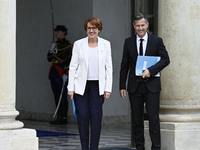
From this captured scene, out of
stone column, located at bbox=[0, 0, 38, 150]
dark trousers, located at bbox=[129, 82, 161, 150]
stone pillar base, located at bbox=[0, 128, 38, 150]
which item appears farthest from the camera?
dark trousers, located at bbox=[129, 82, 161, 150]

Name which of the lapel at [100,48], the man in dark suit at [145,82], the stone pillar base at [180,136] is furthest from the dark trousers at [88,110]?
the stone pillar base at [180,136]

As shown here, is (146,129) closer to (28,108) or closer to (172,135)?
(172,135)

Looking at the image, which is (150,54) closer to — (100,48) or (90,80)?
(100,48)

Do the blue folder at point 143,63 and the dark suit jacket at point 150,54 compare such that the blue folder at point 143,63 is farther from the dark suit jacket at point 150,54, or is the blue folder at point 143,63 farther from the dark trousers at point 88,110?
the dark trousers at point 88,110

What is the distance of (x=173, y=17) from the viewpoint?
269 inches

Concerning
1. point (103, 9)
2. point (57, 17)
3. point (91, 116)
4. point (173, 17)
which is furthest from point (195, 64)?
point (57, 17)

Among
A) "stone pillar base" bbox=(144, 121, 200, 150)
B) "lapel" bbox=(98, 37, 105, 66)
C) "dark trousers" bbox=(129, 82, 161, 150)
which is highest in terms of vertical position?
"lapel" bbox=(98, 37, 105, 66)

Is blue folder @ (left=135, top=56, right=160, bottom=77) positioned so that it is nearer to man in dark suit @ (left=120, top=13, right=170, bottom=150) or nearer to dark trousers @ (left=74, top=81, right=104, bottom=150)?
man in dark suit @ (left=120, top=13, right=170, bottom=150)

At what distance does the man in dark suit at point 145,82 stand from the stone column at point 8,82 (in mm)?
1264

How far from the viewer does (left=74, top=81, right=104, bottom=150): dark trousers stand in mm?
6020

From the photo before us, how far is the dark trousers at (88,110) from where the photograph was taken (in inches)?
237

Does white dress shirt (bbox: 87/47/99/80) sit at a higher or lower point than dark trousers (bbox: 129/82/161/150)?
higher

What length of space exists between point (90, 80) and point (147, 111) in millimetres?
789

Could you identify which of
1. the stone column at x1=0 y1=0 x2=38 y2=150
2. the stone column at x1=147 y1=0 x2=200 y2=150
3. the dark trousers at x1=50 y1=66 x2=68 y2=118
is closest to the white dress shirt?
the stone column at x1=0 y1=0 x2=38 y2=150
